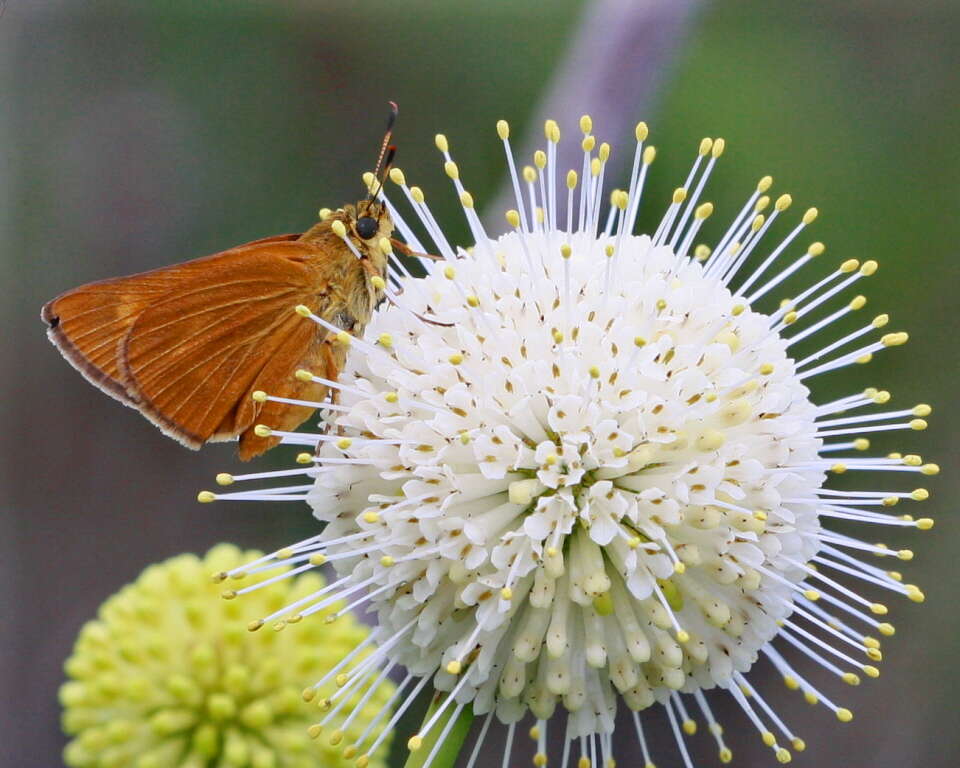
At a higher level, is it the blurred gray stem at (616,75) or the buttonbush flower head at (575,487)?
the blurred gray stem at (616,75)

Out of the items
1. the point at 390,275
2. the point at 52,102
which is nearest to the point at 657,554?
the point at 390,275

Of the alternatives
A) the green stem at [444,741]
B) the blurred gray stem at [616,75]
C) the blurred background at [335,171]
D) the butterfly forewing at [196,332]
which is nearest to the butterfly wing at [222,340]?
the butterfly forewing at [196,332]

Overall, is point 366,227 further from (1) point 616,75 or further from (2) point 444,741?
(1) point 616,75

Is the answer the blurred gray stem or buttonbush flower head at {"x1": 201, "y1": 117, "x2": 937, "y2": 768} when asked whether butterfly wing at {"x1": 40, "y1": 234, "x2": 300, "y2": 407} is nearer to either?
buttonbush flower head at {"x1": 201, "y1": 117, "x2": 937, "y2": 768}

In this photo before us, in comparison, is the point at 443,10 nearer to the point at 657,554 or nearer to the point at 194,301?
the point at 194,301

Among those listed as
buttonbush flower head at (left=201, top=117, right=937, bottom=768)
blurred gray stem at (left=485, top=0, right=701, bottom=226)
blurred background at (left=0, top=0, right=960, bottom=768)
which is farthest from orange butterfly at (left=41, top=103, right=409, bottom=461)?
blurred background at (left=0, top=0, right=960, bottom=768)

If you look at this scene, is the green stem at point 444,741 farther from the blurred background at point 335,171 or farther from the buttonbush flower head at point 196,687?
the blurred background at point 335,171
